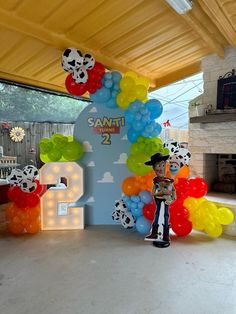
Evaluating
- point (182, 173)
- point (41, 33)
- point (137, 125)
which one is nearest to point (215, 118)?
point (182, 173)

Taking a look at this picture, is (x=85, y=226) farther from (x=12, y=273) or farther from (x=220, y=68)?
(x=220, y=68)

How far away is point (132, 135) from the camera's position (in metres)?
3.57

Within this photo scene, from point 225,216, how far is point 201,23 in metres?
2.31

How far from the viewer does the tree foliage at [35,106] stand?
552cm

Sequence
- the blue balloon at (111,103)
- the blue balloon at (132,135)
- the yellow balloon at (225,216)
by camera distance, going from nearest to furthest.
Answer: the yellow balloon at (225,216) < the blue balloon at (132,135) < the blue balloon at (111,103)

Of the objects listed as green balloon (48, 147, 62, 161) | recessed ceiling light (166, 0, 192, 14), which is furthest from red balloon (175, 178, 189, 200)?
recessed ceiling light (166, 0, 192, 14)

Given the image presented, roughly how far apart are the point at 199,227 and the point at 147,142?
124 centimetres

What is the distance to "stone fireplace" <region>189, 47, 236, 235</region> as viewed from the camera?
13.0ft

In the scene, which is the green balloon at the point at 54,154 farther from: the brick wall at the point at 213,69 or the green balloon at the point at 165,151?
the brick wall at the point at 213,69

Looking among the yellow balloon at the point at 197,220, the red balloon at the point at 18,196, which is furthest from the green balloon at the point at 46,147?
the yellow balloon at the point at 197,220

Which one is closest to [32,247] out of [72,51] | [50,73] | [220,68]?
[72,51]

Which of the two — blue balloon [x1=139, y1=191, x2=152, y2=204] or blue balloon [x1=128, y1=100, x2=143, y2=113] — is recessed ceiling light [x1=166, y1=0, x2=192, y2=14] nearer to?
blue balloon [x1=128, y1=100, x2=143, y2=113]

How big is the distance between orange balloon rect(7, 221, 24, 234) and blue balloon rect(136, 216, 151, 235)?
4.90ft

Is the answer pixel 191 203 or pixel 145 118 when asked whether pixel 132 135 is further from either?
pixel 191 203
